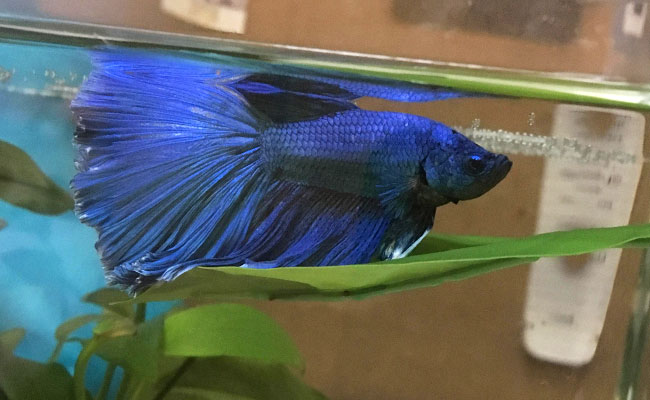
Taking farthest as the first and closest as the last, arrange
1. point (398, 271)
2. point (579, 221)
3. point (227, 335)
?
point (579, 221) → point (227, 335) → point (398, 271)

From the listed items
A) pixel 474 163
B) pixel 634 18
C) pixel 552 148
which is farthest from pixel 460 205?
pixel 634 18

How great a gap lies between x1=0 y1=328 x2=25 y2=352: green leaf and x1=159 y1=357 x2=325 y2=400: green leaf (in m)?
0.16

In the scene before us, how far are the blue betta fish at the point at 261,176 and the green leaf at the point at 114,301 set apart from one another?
3.7 inches

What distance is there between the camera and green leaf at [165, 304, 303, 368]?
0.41m

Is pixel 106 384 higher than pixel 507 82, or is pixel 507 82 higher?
pixel 507 82

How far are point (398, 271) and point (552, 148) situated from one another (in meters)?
0.46

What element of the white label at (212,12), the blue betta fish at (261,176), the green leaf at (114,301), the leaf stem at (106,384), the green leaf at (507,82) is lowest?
the leaf stem at (106,384)

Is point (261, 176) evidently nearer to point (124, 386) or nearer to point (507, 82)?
point (124, 386)

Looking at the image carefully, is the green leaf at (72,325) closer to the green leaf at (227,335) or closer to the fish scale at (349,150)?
the green leaf at (227,335)

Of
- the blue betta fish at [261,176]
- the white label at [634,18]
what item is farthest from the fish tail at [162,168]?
the white label at [634,18]

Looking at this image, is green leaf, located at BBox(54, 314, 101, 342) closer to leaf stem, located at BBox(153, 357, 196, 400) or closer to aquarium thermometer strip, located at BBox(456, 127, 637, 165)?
leaf stem, located at BBox(153, 357, 196, 400)

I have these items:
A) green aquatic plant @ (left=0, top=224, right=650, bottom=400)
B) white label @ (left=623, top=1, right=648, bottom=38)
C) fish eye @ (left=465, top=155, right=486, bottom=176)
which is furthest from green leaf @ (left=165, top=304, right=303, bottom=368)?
white label @ (left=623, top=1, right=648, bottom=38)

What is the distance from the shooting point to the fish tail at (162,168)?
0.35 m

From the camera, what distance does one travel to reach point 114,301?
0.44 metres
